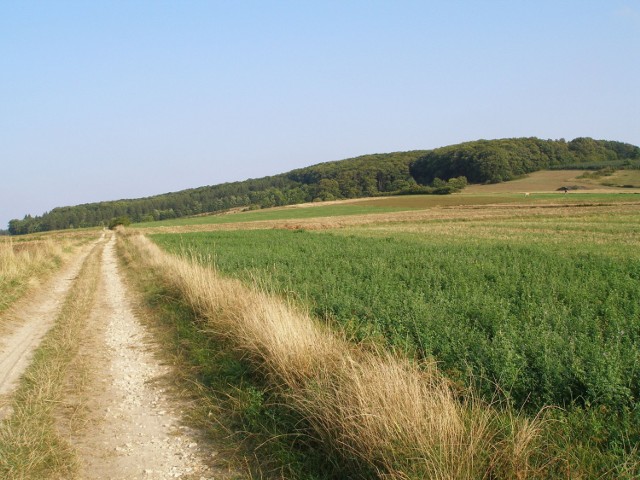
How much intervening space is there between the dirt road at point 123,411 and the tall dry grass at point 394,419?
3.79ft

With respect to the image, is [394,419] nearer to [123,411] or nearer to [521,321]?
[123,411]

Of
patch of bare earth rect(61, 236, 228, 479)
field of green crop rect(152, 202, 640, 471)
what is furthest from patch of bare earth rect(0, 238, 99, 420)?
field of green crop rect(152, 202, 640, 471)

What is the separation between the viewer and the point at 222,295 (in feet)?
29.0

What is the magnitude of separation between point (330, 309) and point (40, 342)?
5.36m

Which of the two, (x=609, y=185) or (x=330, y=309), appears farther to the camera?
(x=609, y=185)

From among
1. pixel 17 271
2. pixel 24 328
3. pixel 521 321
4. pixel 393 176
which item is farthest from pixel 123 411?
pixel 393 176

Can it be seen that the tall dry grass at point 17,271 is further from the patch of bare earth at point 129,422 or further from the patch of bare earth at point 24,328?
the patch of bare earth at point 129,422

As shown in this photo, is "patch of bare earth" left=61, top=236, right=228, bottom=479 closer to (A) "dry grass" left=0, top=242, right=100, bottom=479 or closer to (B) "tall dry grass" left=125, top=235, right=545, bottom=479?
(A) "dry grass" left=0, top=242, right=100, bottom=479

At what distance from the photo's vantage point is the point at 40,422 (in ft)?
16.3

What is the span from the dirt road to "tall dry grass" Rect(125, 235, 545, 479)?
1156 millimetres

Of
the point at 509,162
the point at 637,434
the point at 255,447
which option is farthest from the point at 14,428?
the point at 509,162

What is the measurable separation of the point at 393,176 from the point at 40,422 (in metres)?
144

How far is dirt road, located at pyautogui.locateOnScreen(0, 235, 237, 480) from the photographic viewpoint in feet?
14.1

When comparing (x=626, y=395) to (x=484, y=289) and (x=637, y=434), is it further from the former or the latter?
(x=484, y=289)
